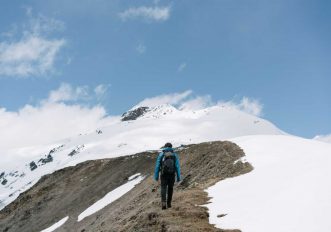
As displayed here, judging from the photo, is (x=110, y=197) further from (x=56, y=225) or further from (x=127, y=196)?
(x=127, y=196)

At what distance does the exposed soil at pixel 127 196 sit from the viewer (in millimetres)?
20484

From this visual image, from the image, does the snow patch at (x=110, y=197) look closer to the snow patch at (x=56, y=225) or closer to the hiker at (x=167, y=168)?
the snow patch at (x=56, y=225)

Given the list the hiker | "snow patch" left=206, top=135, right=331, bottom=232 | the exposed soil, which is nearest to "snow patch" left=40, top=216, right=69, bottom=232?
the exposed soil

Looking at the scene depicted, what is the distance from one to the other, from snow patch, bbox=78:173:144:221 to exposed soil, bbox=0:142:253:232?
4.57ft

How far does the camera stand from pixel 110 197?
54219 millimetres

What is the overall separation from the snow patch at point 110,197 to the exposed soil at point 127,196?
139 centimetres

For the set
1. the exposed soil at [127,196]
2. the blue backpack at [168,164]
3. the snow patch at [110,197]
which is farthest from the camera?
the snow patch at [110,197]

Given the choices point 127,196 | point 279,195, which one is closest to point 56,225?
point 127,196

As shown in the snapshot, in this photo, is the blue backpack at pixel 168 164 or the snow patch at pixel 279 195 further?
the blue backpack at pixel 168 164

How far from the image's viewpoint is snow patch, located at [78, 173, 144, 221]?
51231 millimetres

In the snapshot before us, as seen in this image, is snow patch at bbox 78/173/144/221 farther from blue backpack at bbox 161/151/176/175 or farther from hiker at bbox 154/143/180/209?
blue backpack at bbox 161/151/176/175

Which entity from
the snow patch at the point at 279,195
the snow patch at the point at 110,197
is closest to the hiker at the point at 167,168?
the snow patch at the point at 279,195

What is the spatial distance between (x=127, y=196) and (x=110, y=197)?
23.3 ft

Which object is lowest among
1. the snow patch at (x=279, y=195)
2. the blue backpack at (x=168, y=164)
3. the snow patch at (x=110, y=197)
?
the snow patch at (x=279, y=195)
